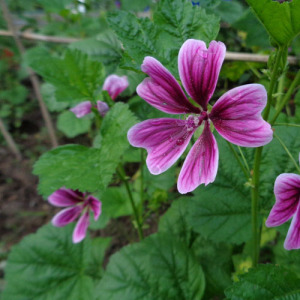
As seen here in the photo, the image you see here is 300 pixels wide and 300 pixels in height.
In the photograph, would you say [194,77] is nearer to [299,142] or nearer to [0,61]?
[299,142]

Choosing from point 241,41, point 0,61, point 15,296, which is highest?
point 0,61

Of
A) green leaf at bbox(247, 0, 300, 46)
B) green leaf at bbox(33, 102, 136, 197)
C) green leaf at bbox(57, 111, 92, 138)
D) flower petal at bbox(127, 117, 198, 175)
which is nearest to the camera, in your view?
green leaf at bbox(247, 0, 300, 46)

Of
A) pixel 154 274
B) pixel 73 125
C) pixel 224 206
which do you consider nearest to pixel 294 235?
pixel 224 206

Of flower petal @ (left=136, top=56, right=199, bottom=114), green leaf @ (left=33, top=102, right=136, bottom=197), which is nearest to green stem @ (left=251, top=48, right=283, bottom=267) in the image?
flower petal @ (left=136, top=56, right=199, bottom=114)

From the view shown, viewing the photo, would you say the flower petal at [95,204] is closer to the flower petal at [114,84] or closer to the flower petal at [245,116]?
the flower petal at [114,84]

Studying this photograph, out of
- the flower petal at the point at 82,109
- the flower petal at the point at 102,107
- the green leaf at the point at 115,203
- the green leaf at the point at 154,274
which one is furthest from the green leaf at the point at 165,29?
the green leaf at the point at 115,203

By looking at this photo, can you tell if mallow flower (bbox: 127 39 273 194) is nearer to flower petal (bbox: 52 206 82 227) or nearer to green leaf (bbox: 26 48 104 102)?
green leaf (bbox: 26 48 104 102)

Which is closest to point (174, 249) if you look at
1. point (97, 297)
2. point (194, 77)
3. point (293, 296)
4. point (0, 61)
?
point (97, 297)
